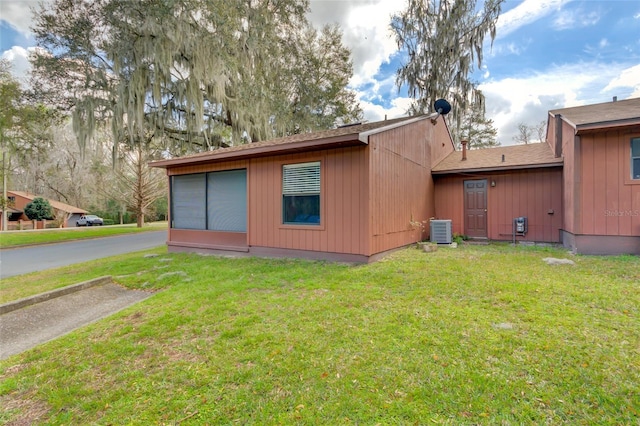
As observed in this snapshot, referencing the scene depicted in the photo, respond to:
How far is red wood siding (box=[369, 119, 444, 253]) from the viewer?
5871 millimetres

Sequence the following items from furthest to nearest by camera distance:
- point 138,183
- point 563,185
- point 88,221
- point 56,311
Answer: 1. point 88,221
2. point 138,183
3. point 563,185
4. point 56,311

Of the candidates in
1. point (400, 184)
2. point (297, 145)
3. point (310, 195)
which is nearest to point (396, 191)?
point (400, 184)

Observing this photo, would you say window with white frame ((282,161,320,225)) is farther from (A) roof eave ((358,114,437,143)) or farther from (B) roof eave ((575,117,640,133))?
(B) roof eave ((575,117,640,133))

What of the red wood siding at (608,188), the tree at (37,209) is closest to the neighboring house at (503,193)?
the red wood siding at (608,188)

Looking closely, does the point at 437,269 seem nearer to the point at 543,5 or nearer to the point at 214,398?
the point at 214,398

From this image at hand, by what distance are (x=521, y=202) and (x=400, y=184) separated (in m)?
4.07

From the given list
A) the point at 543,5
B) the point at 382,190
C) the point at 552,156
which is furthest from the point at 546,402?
the point at 543,5

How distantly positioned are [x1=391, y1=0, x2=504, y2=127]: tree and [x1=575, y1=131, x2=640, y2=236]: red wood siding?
9676mm

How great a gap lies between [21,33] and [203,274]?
13176mm

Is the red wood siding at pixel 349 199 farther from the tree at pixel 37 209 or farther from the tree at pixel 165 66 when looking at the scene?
the tree at pixel 37 209

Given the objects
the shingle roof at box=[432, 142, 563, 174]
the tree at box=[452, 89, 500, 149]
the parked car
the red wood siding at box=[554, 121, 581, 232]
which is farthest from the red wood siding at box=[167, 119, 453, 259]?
the parked car

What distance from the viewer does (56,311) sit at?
3.99m

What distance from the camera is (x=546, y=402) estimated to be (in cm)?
179

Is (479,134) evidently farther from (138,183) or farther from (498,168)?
(138,183)
